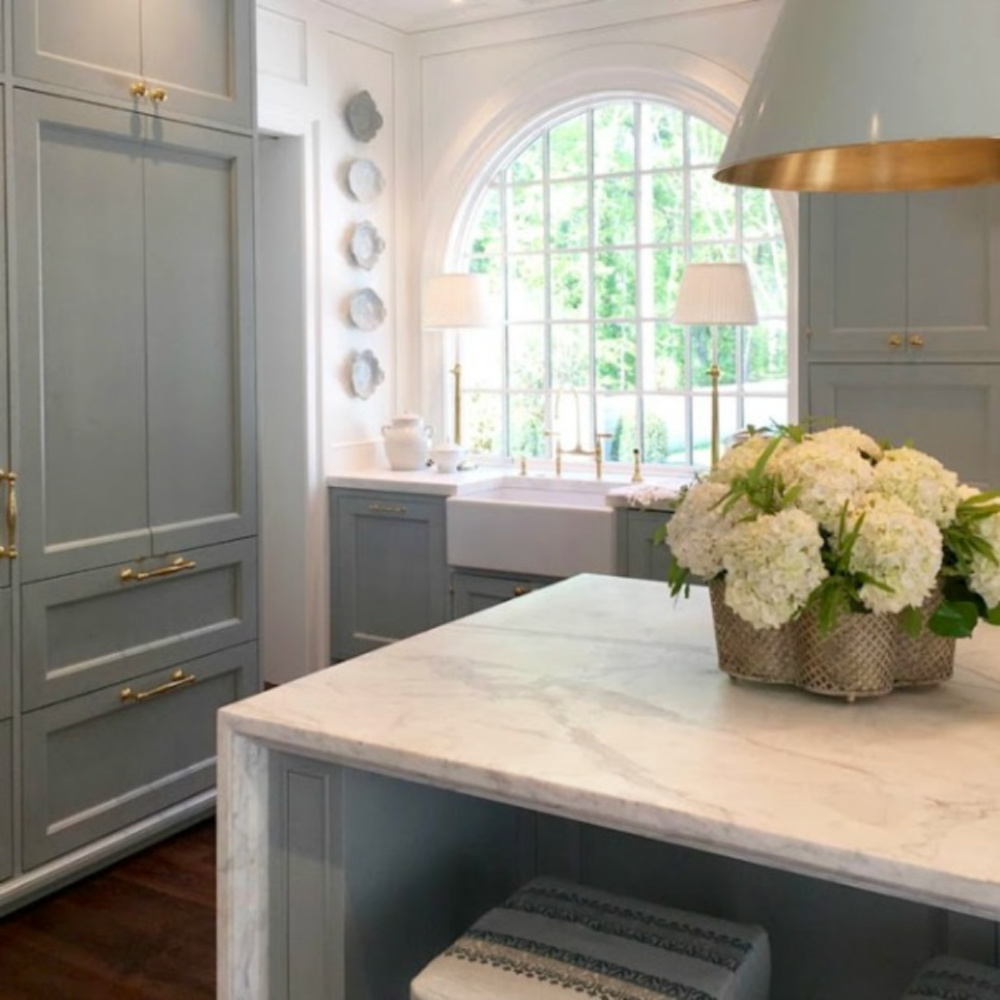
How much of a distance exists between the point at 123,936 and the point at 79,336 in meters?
1.46

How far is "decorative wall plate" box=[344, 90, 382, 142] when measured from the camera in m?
4.90

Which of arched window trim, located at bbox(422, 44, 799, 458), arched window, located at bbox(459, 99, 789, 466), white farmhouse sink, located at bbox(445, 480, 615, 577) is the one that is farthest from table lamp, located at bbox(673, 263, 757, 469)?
white farmhouse sink, located at bbox(445, 480, 615, 577)

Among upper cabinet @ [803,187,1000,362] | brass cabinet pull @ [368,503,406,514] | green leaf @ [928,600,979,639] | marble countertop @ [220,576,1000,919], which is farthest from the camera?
brass cabinet pull @ [368,503,406,514]

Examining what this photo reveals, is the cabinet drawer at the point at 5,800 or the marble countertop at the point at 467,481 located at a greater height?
the marble countertop at the point at 467,481

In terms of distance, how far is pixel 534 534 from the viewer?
175 inches

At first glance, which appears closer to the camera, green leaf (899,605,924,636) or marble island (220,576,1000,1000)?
marble island (220,576,1000,1000)

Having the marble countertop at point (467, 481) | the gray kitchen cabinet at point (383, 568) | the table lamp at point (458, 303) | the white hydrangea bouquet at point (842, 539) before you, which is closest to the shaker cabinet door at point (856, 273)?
the marble countertop at point (467, 481)

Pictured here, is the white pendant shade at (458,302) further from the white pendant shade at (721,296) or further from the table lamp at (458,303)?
the white pendant shade at (721,296)

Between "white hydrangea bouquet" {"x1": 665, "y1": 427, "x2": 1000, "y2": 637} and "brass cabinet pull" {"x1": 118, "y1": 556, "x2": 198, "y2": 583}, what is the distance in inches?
76.2

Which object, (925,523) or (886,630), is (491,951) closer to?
(886,630)

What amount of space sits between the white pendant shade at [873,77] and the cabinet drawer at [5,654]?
2.05 m

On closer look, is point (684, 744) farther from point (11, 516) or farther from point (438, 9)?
point (438, 9)

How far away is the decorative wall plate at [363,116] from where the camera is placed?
4898 millimetres

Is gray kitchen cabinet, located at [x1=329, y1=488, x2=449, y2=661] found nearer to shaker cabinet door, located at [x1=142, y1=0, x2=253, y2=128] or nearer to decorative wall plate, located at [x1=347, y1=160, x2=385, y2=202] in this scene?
decorative wall plate, located at [x1=347, y1=160, x2=385, y2=202]
